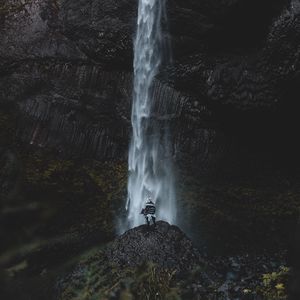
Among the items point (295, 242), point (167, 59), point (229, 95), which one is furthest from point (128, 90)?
point (295, 242)

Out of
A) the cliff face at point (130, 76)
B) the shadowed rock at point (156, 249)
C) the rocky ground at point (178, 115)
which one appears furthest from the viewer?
the cliff face at point (130, 76)

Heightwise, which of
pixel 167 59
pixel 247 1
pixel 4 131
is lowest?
pixel 4 131

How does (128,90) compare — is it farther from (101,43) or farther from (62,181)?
(62,181)

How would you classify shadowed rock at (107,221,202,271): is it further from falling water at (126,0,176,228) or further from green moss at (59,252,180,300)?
falling water at (126,0,176,228)

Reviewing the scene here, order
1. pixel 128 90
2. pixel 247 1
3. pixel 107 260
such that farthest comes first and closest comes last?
pixel 128 90 → pixel 247 1 → pixel 107 260

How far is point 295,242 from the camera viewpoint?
89.3 inches

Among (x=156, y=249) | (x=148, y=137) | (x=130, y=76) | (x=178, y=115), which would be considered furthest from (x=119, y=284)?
(x=130, y=76)

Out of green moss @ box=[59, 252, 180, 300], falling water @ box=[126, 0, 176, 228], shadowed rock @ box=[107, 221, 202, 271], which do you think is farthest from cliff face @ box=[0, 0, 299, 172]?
green moss @ box=[59, 252, 180, 300]

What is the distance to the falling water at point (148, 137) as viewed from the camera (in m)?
11.8

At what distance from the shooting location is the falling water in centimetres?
1180

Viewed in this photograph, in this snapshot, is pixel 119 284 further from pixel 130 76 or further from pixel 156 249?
pixel 130 76

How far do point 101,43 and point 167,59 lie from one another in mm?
1984

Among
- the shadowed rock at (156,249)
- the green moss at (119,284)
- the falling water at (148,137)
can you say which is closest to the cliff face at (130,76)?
the falling water at (148,137)

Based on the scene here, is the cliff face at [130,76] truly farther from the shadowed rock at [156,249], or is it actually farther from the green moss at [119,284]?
the green moss at [119,284]
